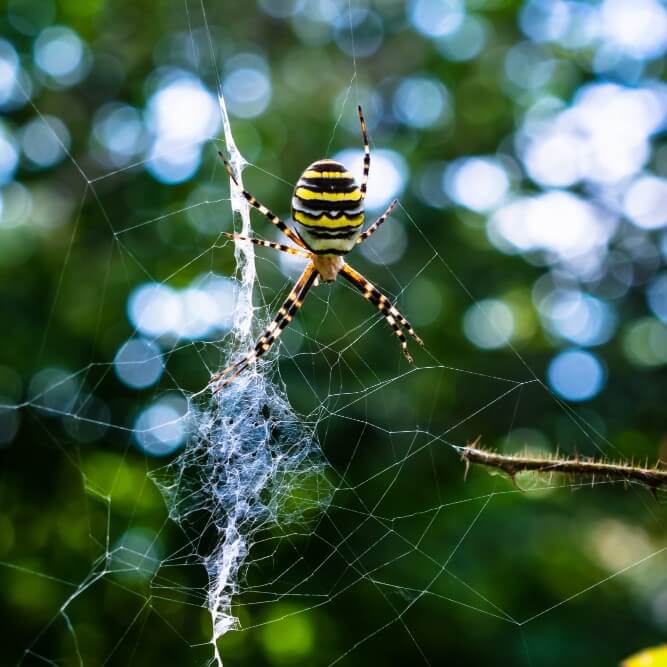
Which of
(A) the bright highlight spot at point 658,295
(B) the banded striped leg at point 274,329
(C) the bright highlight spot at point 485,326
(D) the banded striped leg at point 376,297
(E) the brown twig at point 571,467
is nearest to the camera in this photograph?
(E) the brown twig at point 571,467

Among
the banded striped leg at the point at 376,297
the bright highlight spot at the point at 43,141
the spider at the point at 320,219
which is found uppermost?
the spider at the point at 320,219

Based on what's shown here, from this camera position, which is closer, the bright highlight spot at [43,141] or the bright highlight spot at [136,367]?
the bright highlight spot at [136,367]

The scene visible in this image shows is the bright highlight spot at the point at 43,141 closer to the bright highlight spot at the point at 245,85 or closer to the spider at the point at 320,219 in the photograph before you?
the bright highlight spot at the point at 245,85

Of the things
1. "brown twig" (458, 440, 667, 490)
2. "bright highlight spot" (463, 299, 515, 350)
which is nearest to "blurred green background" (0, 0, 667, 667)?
"bright highlight spot" (463, 299, 515, 350)

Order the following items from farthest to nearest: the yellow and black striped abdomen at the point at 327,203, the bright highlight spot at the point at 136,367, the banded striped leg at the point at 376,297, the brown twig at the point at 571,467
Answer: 1. the bright highlight spot at the point at 136,367
2. the banded striped leg at the point at 376,297
3. the yellow and black striped abdomen at the point at 327,203
4. the brown twig at the point at 571,467

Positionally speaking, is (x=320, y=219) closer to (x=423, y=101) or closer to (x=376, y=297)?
(x=376, y=297)

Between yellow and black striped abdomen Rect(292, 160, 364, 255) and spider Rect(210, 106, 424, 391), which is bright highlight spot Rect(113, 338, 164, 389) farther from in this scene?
yellow and black striped abdomen Rect(292, 160, 364, 255)

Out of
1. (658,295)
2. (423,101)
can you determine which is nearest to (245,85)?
(423,101)

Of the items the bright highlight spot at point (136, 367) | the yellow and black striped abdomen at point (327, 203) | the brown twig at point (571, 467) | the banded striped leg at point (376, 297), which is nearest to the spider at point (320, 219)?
the yellow and black striped abdomen at point (327, 203)
